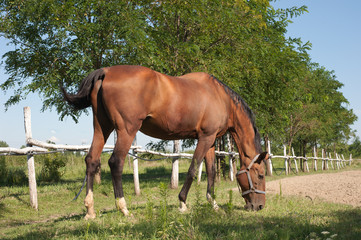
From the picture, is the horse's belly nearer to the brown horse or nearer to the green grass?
the brown horse

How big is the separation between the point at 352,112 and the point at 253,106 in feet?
99.2

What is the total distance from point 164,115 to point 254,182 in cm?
219

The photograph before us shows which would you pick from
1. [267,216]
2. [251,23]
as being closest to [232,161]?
[251,23]

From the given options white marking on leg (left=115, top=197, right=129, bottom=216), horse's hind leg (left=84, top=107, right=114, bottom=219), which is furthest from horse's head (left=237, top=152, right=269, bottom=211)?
horse's hind leg (left=84, top=107, right=114, bottom=219)

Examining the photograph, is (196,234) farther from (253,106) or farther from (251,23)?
(253,106)

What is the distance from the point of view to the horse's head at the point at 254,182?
591 cm

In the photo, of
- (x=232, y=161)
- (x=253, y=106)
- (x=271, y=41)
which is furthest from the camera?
(x=232, y=161)

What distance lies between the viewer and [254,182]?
6035 millimetres

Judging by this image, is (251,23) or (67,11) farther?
(251,23)

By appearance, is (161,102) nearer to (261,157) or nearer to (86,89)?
(86,89)

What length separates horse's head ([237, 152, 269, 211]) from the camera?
233 inches

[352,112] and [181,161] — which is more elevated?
[352,112]

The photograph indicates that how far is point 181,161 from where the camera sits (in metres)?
27.4

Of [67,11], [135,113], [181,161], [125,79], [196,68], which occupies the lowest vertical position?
[181,161]
